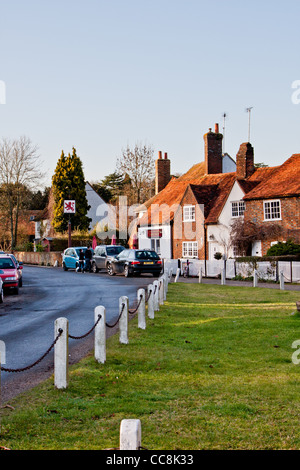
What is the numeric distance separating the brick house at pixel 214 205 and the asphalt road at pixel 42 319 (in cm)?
1583

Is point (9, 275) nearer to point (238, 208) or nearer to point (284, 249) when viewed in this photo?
point (284, 249)

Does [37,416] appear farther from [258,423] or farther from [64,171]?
[64,171]

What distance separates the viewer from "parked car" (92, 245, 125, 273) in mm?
38188

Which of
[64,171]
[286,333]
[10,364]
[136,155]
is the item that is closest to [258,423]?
[10,364]

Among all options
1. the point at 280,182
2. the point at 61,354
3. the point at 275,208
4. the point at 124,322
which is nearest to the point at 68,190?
the point at 280,182

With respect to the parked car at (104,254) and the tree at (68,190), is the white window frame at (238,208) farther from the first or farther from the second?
the tree at (68,190)

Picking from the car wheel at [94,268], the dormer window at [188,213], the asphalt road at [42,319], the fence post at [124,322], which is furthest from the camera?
the dormer window at [188,213]

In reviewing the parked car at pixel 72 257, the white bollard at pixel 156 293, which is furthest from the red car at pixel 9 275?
the parked car at pixel 72 257

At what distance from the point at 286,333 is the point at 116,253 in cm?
2672

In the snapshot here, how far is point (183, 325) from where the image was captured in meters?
13.6

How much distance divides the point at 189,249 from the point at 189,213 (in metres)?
3.03

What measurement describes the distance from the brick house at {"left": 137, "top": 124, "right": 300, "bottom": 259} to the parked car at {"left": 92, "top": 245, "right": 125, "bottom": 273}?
810 centimetres

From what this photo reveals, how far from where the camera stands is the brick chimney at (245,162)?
145 feet
